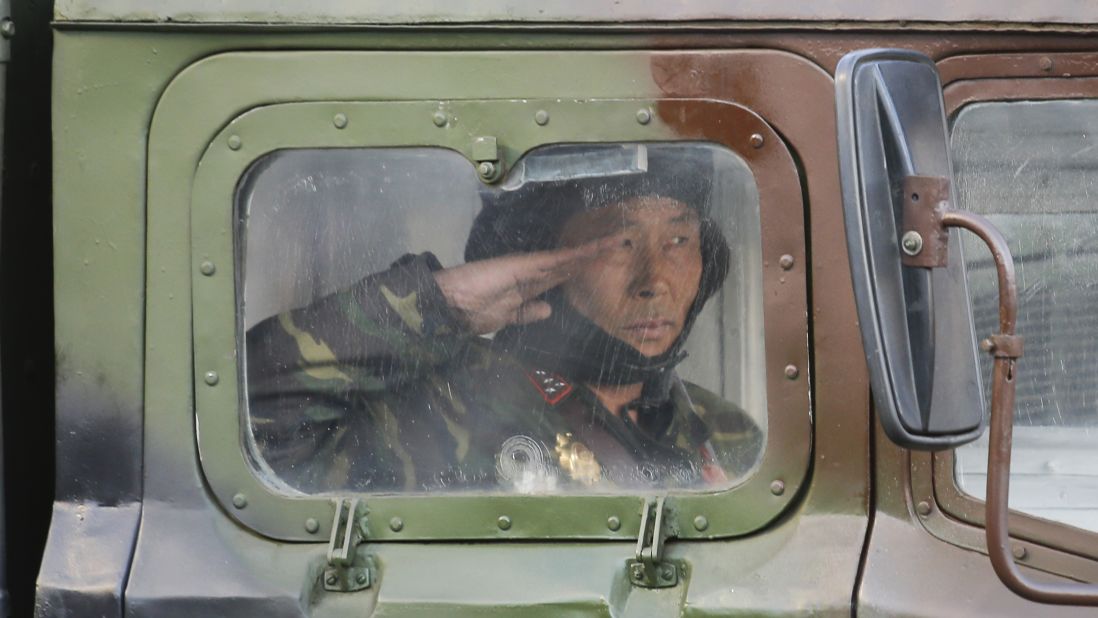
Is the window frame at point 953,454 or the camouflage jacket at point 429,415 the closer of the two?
the window frame at point 953,454

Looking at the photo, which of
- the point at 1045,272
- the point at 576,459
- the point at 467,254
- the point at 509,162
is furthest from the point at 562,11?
the point at 1045,272

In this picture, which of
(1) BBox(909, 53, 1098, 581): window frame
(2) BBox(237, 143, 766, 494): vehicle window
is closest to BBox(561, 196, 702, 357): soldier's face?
(2) BBox(237, 143, 766, 494): vehicle window

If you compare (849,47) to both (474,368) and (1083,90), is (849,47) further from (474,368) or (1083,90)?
(474,368)

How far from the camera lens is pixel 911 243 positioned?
1.43 metres

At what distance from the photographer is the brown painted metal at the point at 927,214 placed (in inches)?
56.4

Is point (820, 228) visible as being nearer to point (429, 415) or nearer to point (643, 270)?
point (643, 270)

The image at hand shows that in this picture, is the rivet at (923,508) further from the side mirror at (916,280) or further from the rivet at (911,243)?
the rivet at (911,243)

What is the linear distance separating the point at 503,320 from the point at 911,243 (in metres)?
0.62

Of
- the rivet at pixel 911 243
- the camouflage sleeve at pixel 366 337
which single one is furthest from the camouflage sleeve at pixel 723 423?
the rivet at pixel 911 243

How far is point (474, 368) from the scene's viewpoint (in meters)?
1.86

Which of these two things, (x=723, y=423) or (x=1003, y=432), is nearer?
(x=1003, y=432)

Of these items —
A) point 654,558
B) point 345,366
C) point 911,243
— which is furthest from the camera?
point 345,366

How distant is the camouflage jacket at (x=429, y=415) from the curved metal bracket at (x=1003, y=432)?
0.43 m

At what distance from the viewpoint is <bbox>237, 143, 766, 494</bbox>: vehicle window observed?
72.1 inches
